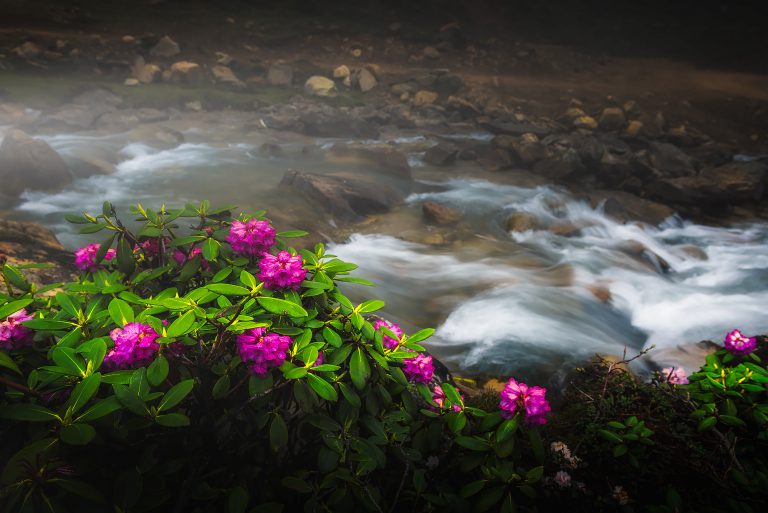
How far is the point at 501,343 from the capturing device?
386 centimetres

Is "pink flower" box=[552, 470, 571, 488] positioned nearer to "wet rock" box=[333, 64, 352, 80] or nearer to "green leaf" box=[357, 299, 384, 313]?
"green leaf" box=[357, 299, 384, 313]

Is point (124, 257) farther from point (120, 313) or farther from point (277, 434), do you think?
point (277, 434)

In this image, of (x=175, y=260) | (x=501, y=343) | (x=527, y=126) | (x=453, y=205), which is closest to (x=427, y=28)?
(x=527, y=126)

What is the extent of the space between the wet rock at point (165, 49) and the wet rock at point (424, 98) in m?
7.71

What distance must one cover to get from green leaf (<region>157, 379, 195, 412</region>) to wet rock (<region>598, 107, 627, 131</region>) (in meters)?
11.5

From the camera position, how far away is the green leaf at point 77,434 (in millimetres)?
1078

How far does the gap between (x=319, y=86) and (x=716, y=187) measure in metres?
9.86

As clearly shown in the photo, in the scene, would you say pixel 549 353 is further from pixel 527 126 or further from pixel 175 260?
pixel 527 126

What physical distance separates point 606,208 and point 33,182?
8383 millimetres

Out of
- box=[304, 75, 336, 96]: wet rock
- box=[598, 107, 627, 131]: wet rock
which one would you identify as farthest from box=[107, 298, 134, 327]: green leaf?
box=[304, 75, 336, 96]: wet rock

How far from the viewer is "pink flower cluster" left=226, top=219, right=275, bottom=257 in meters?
1.84

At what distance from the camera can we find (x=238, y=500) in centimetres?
126

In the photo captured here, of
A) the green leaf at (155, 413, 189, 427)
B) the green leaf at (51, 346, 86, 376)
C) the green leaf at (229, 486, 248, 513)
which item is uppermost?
the green leaf at (51, 346, 86, 376)

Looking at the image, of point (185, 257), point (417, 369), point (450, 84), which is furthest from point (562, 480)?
point (450, 84)
